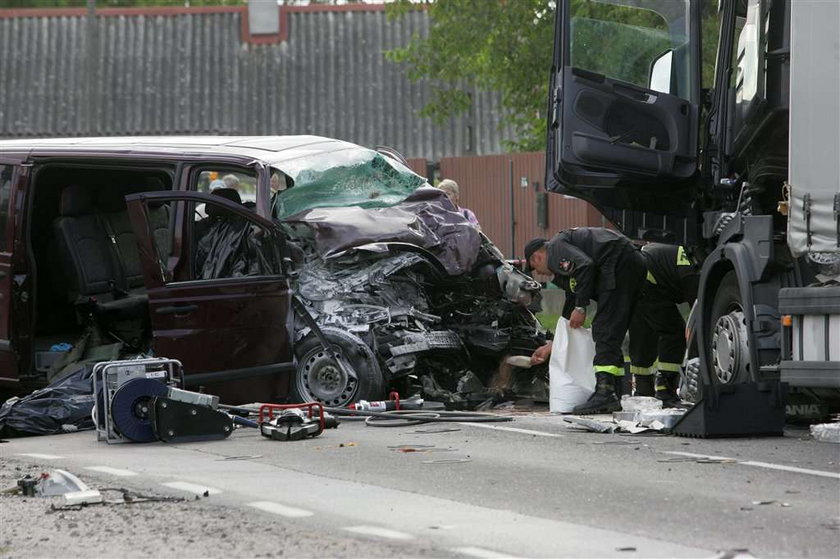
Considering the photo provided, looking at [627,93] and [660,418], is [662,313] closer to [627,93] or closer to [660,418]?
[627,93]

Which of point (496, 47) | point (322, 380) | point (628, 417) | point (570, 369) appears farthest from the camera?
point (496, 47)

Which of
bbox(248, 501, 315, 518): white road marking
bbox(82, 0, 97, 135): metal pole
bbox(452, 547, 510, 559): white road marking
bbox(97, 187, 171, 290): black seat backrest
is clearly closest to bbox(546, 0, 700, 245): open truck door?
bbox(97, 187, 171, 290): black seat backrest

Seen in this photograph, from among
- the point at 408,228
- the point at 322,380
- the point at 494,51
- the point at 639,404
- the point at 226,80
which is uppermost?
the point at 226,80

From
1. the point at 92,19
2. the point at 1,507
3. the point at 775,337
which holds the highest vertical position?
the point at 92,19

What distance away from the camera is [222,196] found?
12.4 metres

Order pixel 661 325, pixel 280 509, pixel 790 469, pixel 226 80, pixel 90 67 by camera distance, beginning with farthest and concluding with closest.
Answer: pixel 226 80 → pixel 90 67 → pixel 661 325 → pixel 790 469 → pixel 280 509

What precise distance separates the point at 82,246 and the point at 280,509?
5.85m

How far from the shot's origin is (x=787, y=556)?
6.13 m

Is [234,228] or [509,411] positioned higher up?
[234,228]

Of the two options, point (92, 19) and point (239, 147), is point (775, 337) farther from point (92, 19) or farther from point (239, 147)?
point (92, 19)

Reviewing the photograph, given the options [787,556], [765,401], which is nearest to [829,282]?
[765,401]

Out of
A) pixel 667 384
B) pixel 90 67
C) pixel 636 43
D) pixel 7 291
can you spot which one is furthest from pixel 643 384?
pixel 90 67

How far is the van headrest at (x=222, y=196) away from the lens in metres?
12.2

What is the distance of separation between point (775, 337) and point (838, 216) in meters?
1.21
